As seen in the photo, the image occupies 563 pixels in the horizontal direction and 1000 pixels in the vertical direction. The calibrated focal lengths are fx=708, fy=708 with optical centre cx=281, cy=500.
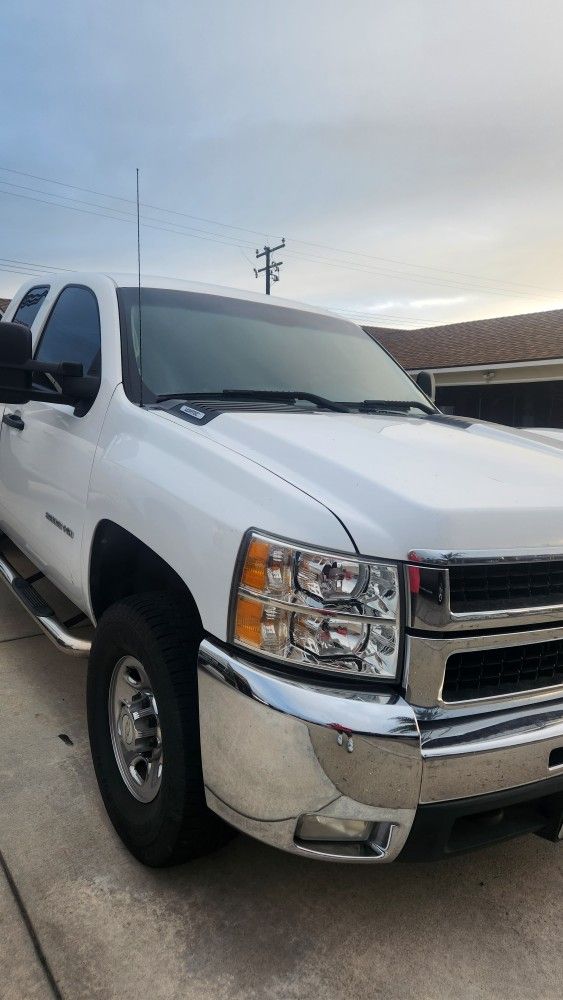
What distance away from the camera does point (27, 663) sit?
392cm

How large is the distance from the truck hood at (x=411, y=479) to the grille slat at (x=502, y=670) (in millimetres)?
282

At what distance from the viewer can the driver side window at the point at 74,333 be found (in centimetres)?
317

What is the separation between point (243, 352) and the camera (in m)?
3.14

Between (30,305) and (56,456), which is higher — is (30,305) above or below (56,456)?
above

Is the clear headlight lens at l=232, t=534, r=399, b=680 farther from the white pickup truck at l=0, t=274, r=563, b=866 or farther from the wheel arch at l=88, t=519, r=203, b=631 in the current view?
the wheel arch at l=88, t=519, r=203, b=631

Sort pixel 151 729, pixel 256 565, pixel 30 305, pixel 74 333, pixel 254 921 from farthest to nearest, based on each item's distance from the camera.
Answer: pixel 30 305
pixel 74 333
pixel 151 729
pixel 254 921
pixel 256 565

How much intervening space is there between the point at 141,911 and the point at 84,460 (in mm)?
1600

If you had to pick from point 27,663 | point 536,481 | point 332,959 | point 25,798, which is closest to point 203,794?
point 332,959

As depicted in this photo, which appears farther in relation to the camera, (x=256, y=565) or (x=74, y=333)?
(x=74, y=333)

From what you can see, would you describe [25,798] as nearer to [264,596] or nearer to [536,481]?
[264,596]

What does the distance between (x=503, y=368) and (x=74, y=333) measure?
13.6 meters

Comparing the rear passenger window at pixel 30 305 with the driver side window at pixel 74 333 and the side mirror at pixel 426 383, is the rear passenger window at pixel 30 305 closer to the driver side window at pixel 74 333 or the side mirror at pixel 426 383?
the driver side window at pixel 74 333

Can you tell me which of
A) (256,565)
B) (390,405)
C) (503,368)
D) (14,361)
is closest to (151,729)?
(256,565)

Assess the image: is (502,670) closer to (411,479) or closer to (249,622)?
(411,479)
